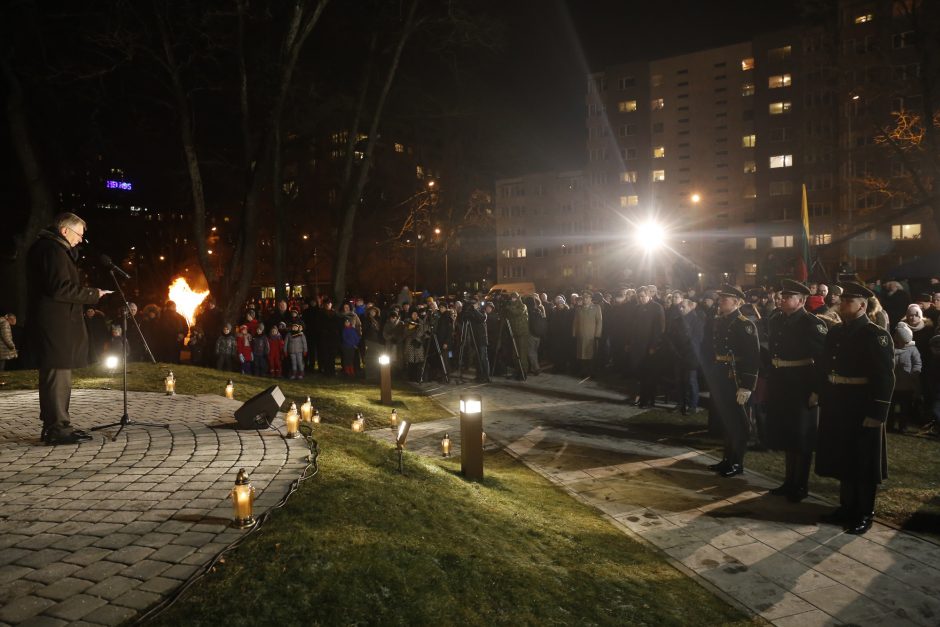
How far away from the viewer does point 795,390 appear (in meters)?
6.88

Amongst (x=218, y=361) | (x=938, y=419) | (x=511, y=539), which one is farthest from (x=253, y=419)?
(x=938, y=419)

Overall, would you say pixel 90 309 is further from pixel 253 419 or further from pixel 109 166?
pixel 253 419

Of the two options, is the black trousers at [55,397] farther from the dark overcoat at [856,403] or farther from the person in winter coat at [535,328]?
the person in winter coat at [535,328]

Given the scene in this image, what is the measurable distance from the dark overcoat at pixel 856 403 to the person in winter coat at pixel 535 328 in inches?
425

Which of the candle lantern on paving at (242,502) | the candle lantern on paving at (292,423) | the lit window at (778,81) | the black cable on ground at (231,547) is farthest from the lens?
the lit window at (778,81)

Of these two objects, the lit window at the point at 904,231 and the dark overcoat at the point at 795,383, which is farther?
the lit window at the point at 904,231

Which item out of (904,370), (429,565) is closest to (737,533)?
(429,565)

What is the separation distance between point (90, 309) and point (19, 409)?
8.60m

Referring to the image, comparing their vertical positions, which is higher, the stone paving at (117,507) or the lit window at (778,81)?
the lit window at (778,81)

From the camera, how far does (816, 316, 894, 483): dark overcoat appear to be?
5828 millimetres

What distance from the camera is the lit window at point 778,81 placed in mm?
63150

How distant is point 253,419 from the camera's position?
6.98m

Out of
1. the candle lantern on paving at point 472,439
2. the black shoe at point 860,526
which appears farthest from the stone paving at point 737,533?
the candle lantern on paving at point 472,439

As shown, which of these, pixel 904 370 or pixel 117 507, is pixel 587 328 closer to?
pixel 904 370
